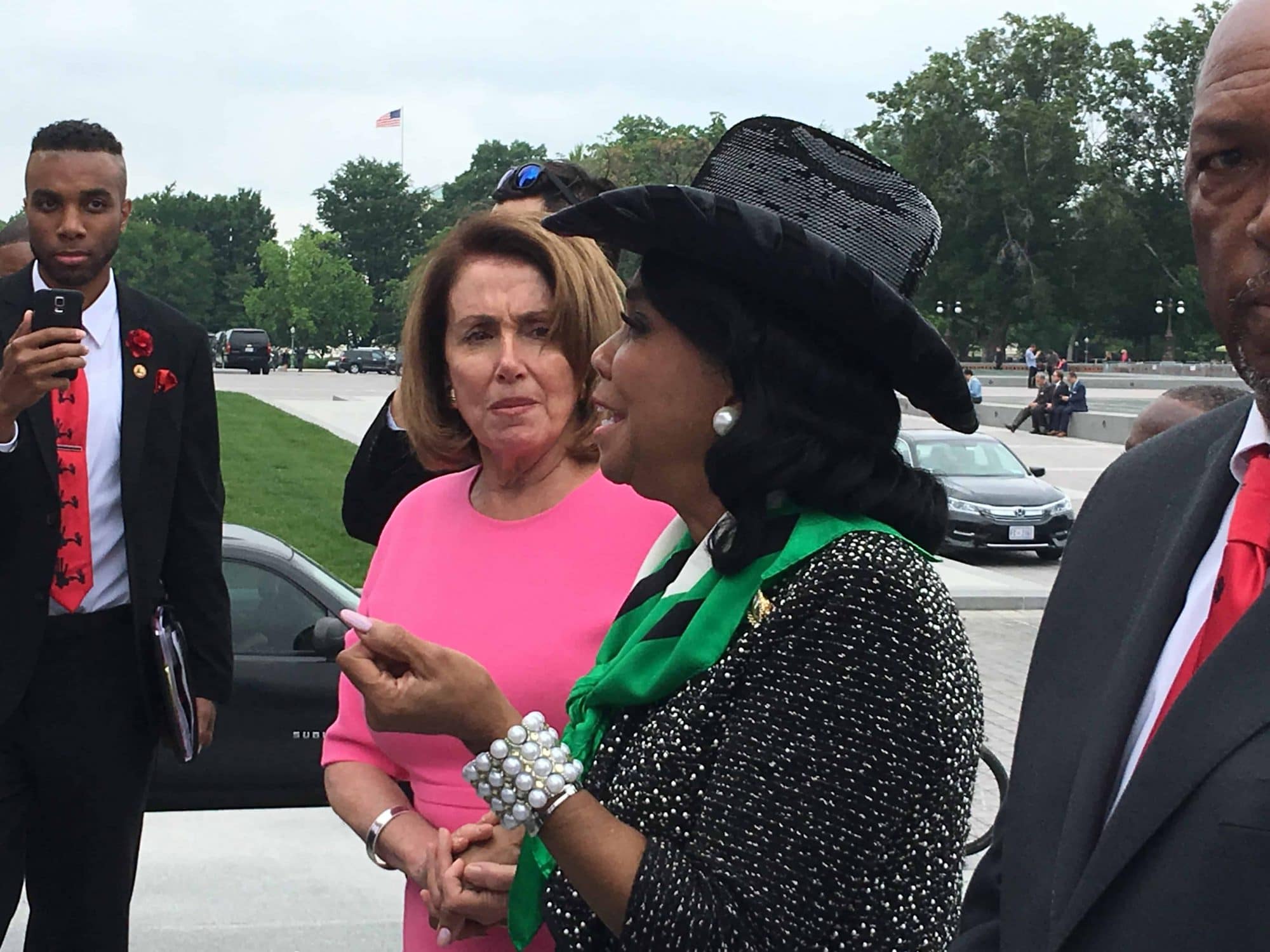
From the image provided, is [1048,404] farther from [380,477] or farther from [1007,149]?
[1007,149]

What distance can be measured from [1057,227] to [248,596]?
264 feet

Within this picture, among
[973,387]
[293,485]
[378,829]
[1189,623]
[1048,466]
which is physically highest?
[1189,623]

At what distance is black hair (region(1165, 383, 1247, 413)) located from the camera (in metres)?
4.70

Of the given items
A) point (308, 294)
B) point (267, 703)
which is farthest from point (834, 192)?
point (308, 294)

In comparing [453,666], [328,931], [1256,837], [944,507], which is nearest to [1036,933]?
[1256,837]

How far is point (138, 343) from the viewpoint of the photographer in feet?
11.3

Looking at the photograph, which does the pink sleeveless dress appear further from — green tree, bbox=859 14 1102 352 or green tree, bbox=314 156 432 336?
green tree, bbox=314 156 432 336

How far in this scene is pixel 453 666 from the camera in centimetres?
187

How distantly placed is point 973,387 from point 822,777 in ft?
113

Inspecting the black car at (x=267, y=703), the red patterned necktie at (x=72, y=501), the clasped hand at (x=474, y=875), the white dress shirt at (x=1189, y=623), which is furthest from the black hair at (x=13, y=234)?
the white dress shirt at (x=1189, y=623)

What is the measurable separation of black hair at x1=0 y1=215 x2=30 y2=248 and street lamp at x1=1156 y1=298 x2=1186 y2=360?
272 feet

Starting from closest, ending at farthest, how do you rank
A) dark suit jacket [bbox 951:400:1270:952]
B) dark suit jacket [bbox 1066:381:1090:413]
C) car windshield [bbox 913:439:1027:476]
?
dark suit jacket [bbox 951:400:1270:952], car windshield [bbox 913:439:1027:476], dark suit jacket [bbox 1066:381:1090:413]

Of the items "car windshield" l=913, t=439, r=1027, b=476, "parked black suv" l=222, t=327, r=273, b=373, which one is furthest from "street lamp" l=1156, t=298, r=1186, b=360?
"car windshield" l=913, t=439, r=1027, b=476

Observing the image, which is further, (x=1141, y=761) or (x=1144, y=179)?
(x=1144, y=179)
